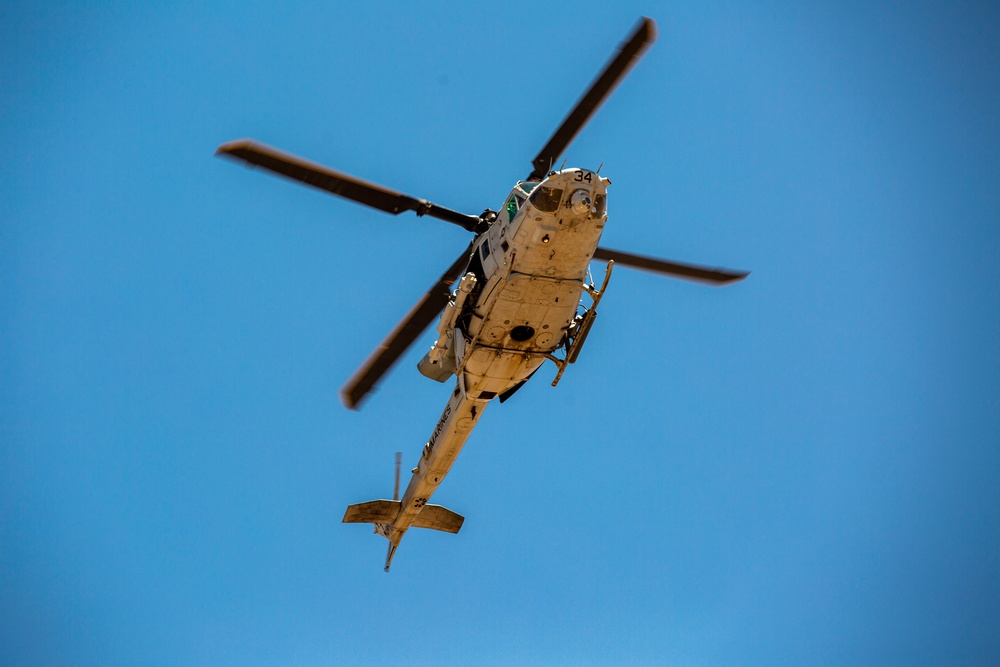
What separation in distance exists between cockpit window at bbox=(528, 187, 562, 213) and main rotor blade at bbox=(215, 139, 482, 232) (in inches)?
86.7

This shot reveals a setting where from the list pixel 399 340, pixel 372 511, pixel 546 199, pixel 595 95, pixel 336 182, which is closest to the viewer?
pixel 546 199

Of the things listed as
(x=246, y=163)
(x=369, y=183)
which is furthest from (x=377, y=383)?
(x=246, y=163)

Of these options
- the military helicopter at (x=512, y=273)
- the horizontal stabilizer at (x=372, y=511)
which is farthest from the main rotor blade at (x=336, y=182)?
the horizontal stabilizer at (x=372, y=511)

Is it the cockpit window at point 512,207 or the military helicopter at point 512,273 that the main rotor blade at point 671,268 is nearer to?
the military helicopter at point 512,273

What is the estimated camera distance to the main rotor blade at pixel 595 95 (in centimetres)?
1342

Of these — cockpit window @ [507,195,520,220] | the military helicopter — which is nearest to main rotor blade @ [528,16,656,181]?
the military helicopter

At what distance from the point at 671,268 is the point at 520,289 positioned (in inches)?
135

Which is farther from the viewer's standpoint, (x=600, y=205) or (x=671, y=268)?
(x=671, y=268)

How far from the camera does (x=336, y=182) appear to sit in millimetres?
13461

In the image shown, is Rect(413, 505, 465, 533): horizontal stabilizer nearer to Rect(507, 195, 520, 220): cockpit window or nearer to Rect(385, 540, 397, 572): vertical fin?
Rect(385, 540, 397, 572): vertical fin

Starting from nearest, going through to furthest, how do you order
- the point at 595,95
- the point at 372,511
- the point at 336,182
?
the point at 336,182 → the point at 595,95 → the point at 372,511

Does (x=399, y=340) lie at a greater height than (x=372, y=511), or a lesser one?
greater

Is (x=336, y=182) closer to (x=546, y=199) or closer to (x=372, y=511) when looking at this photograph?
(x=546, y=199)

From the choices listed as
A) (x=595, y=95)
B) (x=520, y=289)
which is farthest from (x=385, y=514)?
(x=595, y=95)
